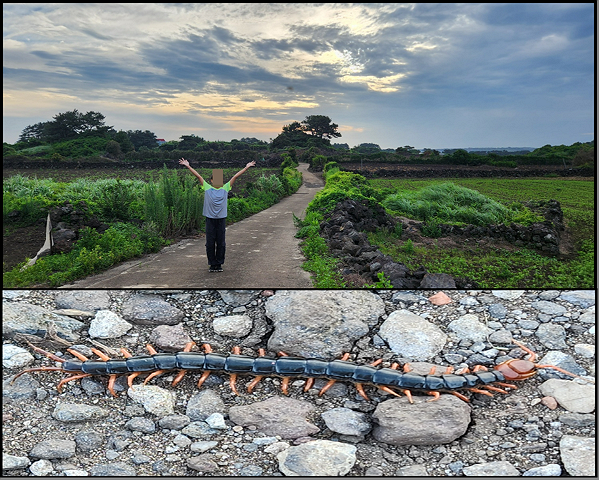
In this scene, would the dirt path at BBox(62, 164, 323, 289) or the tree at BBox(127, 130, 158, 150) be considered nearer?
the dirt path at BBox(62, 164, 323, 289)

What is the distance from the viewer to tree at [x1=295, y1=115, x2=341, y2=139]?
6.76 meters

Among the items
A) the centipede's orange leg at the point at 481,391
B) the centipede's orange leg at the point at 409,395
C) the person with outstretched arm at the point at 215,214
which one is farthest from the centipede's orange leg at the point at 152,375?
the centipede's orange leg at the point at 481,391

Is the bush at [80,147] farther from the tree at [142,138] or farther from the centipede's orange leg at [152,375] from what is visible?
the centipede's orange leg at [152,375]

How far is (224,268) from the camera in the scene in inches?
244

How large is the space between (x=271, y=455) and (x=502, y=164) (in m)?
7.09

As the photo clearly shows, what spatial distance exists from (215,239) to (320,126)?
8.51ft

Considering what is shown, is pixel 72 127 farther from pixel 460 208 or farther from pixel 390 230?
pixel 460 208

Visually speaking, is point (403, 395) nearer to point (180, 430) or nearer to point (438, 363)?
point (438, 363)

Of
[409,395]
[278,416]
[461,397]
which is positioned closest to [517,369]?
[461,397]

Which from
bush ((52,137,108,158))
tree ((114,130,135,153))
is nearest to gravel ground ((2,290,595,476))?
bush ((52,137,108,158))

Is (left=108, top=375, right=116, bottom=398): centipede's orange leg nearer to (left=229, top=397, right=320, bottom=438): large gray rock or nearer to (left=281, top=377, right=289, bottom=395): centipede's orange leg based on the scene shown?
(left=229, top=397, right=320, bottom=438): large gray rock

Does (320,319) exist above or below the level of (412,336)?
above

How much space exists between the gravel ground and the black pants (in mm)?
688

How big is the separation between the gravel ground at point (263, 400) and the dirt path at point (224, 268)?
1.64 ft
